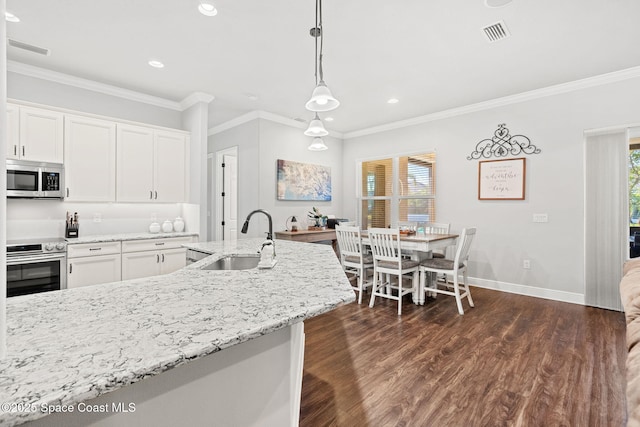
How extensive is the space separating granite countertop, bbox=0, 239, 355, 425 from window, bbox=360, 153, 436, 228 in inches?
169

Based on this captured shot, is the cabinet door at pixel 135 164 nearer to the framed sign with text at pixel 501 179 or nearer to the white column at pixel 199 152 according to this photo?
the white column at pixel 199 152

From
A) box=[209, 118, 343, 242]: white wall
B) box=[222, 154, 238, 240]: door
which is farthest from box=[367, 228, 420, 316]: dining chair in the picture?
box=[222, 154, 238, 240]: door

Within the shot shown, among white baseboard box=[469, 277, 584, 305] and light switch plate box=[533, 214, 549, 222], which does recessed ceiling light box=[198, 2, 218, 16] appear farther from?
white baseboard box=[469, 277, 584, 305]

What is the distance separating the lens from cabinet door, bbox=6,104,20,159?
3.05 metres

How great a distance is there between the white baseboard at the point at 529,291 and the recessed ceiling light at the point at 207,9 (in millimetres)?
4699

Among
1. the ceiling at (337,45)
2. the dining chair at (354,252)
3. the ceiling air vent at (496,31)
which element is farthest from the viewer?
the dining chair at (354,252)

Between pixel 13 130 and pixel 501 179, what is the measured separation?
5.82m

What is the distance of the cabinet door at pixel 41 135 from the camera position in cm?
314

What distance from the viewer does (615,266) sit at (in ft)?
11.9

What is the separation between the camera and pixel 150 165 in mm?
4020

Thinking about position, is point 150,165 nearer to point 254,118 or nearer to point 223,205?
point 254,118

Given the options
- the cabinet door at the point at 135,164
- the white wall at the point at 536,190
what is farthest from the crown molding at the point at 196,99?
the white wall at the point at 536,190

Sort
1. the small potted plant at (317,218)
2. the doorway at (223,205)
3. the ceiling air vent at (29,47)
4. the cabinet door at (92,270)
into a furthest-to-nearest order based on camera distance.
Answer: the doorway at (223,205), the small potted plant at (317,218), the cabinet door at (92,270), the ceiling air vent at (29,47)

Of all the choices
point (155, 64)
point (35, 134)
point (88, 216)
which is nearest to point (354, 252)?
point (155, 64)
